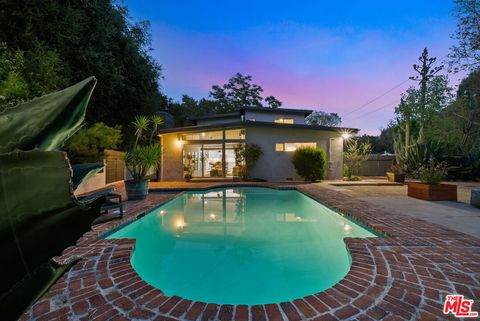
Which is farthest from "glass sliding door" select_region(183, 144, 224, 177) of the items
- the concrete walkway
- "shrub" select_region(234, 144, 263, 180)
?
the concrete walkway

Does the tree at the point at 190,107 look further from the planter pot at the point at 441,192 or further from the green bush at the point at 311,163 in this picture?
the planter pot at the point at 441,192

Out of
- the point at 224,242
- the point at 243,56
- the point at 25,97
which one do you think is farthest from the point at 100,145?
the point at 243,56

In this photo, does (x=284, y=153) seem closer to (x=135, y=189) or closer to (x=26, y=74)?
(x=135, y=189)

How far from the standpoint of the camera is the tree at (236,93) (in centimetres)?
2952

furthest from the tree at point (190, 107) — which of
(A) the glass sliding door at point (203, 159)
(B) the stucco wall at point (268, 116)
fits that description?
(A) the glass sliding door at point (203, 159)

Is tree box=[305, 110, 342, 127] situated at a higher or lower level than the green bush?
higher

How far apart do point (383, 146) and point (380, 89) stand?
10.3 metres

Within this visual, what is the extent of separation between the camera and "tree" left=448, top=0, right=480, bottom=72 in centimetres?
984

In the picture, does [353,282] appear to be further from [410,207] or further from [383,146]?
[383,146]

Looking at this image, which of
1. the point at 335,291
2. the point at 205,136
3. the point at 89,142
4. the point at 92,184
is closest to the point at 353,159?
the point at 205,136

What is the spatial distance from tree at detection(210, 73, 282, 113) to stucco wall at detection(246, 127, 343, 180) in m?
17.9

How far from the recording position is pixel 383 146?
3122 cm

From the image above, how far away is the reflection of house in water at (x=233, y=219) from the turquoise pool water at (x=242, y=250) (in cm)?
2

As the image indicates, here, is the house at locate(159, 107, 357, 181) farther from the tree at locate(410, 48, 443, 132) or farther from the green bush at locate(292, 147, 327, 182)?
the tree at locate(410, 48, 443, 132)
